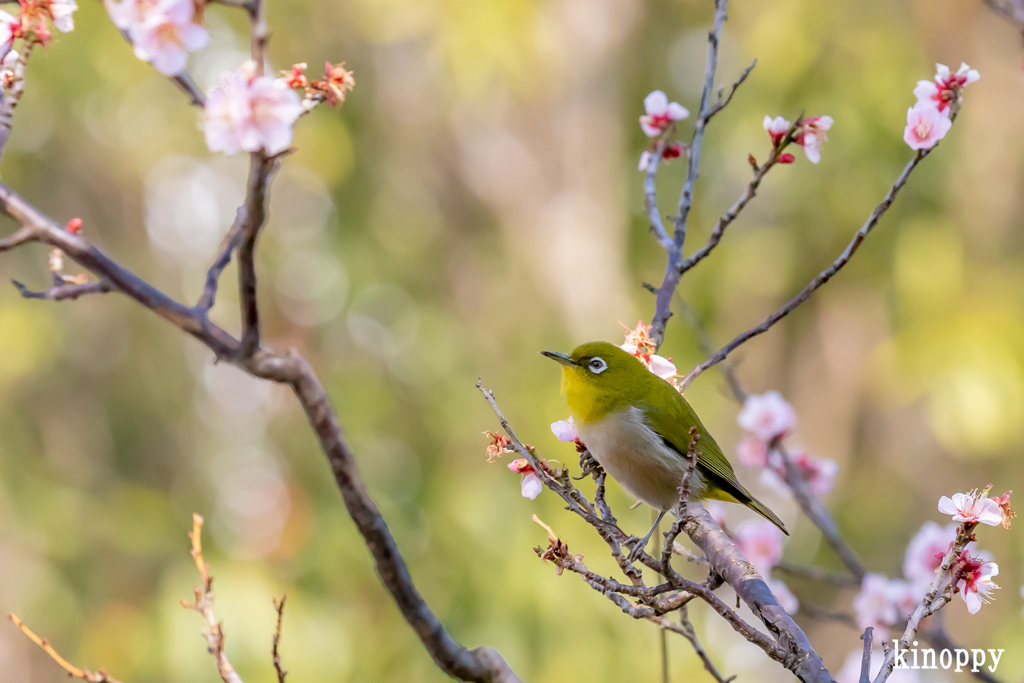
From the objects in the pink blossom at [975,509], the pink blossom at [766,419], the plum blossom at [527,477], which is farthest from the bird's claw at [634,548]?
the pink blossom at [766,419]

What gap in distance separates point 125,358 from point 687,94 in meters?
7.13

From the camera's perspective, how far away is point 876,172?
23.2 feet

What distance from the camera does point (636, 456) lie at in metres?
2.44

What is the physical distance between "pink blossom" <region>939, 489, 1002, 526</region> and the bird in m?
0.97

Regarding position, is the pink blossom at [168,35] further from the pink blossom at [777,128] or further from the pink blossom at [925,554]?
the pink blossom at [925,554]

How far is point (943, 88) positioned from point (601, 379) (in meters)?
1.26

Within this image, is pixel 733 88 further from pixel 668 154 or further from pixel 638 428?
pixel 638 428

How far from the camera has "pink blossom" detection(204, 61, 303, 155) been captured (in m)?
1.08

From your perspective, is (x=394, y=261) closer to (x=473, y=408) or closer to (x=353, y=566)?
(x=473, y=408)

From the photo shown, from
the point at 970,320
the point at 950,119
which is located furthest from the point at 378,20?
the point at 950,119

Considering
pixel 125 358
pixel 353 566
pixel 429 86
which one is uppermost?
pixel 429 86

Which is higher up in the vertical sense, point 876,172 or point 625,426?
point 876,172

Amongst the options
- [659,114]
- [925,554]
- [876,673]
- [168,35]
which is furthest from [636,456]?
[168,35]

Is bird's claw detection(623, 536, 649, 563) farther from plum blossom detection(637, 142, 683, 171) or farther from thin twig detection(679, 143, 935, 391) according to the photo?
plum blossom detection(637, 142, 683, 171)
